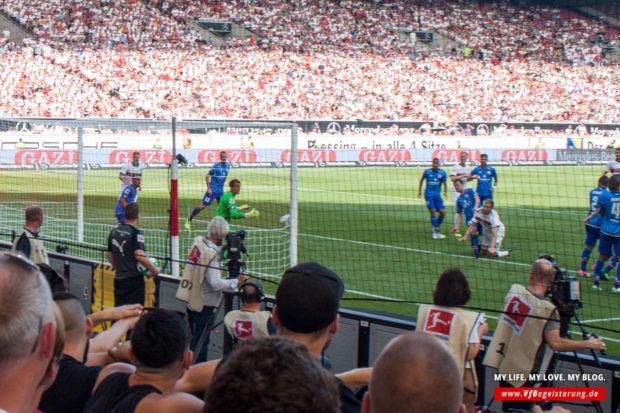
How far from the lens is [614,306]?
403 inches

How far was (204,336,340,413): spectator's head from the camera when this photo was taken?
55.6 inches

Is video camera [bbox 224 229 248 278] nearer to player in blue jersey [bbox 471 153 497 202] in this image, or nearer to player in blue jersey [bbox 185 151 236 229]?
player in blue jersey [bbox 185 151 236 229]

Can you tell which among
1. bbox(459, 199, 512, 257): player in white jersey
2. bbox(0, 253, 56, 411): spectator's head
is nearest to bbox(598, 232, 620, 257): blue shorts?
bbox(459, 199, 512, 257): player in white jersey

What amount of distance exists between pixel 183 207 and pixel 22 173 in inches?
403

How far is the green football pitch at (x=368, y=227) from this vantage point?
11070 mm

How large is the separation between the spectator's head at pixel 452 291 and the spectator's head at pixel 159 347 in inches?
92.8

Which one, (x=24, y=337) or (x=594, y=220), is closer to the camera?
(x=24, y=337)

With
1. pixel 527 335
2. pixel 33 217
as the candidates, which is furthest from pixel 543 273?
pixel 33 217

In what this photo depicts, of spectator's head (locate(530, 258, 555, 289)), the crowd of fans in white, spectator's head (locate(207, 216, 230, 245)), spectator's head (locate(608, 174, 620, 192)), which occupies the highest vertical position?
the crowd of fans in white

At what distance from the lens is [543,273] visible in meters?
5.20

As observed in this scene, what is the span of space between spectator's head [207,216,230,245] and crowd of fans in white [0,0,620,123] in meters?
32.3

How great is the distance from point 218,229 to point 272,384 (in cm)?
566

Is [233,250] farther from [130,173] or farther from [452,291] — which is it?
[130,173]

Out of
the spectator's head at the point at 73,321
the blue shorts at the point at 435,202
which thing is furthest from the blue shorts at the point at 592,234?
the spectator's head at the point at 73,321
